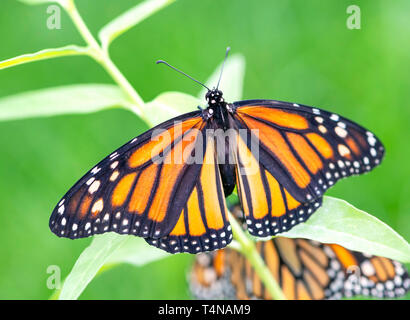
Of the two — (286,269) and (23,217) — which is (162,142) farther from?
(23,217)

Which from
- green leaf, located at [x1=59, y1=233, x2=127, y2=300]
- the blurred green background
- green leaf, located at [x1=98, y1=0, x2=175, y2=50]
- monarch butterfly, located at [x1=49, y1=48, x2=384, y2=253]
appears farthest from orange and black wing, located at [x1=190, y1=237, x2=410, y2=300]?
green leaf, located at [x1=98, y1=0, x2=175, y2=50]

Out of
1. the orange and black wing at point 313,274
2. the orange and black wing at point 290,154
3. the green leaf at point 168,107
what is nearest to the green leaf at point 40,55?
the green leaf at point 168,107

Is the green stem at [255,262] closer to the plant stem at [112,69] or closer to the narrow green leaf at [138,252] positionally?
the narrow green leaf at [138,252]

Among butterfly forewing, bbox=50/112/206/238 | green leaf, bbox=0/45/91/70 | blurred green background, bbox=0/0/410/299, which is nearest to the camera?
green leaf, bbox=0/45/91/70

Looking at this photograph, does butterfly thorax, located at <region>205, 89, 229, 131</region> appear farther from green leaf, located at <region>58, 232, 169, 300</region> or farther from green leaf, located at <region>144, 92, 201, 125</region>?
green leaf, located at <region>58, 232, 169, 300</region>

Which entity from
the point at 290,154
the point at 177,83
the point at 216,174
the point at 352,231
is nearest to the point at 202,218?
the point at 216,174

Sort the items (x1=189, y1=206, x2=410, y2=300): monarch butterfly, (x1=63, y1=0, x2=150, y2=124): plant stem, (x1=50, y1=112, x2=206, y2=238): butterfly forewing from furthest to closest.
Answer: (x1=189, y1=206, x2=410, y2=300): monarch butterfly → (x1=63, y1=0, x2=150, y2=124): plant stem → (x1=50, y1=112, x2=206, y2=238): butterfly forewing
